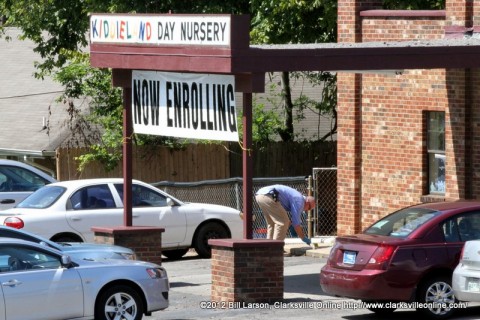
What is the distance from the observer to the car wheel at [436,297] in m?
14.1

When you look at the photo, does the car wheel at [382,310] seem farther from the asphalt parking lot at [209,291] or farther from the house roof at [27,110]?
the house roof at [27,110]

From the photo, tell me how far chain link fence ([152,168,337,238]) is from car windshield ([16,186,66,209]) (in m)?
4.30

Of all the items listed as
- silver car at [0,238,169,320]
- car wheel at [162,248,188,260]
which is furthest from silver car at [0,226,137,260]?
car wheel at [162,248,188,260]

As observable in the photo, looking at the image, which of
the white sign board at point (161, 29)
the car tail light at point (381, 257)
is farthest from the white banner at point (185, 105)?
the car tail light at point (381, 257)

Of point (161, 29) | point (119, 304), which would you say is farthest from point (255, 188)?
point (119, 304)

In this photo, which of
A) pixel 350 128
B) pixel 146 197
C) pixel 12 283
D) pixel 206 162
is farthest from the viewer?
pixel 206 162

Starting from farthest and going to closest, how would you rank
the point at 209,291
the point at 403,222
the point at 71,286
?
the point at 209,291 → the point at 403,222 → the point at 71,286

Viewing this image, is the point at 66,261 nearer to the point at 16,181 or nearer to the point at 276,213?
the point at 276,213

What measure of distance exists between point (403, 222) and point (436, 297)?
43.1 inches

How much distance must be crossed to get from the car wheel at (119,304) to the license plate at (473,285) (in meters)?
3.90

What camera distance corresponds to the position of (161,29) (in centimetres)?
1606

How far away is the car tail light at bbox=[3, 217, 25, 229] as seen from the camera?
19469 millimetres

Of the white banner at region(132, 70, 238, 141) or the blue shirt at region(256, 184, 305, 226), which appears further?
the blue shirt at region(256, 184, 305, 226)

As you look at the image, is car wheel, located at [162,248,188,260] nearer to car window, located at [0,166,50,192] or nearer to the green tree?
car window, located at [0,166,50,192]
